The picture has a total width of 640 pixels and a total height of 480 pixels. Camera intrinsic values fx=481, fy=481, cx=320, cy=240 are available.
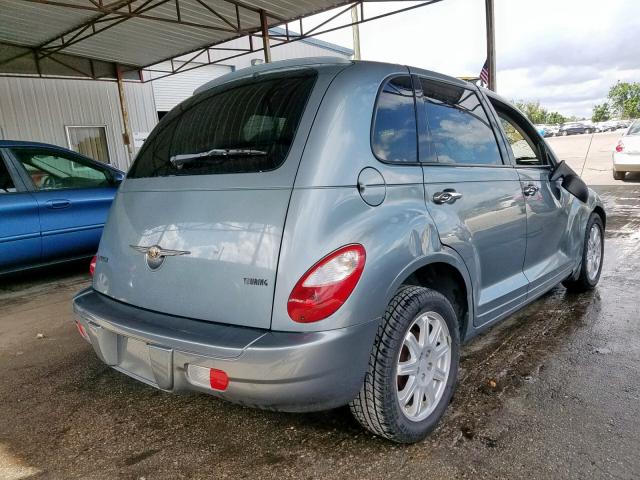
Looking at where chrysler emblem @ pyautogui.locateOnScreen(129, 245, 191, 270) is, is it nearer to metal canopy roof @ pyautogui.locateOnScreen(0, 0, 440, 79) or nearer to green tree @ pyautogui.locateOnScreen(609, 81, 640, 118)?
metal canopy roof @ pyautogui.locateOnScreen(0, 0, 440, 79)

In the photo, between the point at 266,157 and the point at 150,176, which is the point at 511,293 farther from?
the point at 150,176

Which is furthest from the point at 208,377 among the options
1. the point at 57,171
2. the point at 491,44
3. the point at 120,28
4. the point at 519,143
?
the point at 120,28

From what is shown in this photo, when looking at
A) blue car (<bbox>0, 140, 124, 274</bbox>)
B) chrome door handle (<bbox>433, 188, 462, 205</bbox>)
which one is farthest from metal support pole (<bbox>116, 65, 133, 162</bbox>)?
chrome door handle (<bbox>433, 188, 462, 205</bbox>)

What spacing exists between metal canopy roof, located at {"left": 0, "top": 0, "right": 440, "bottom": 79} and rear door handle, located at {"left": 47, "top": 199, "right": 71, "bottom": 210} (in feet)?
12.7

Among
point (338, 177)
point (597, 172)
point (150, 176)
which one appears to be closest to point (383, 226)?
point (338, 177)

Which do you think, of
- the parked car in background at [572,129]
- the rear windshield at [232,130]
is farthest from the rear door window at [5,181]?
the parked car in background at [572,129]

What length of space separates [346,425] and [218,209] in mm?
1212

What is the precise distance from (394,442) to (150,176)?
1759 mm

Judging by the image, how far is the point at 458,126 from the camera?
2.69 meters

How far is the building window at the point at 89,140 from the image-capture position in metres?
12.2

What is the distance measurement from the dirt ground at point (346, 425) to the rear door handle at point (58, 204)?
1.99m

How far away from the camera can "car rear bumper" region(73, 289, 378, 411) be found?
176 centimetres

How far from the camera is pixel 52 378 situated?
3035mm

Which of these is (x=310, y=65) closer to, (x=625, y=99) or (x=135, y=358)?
(x=135, y=358)
